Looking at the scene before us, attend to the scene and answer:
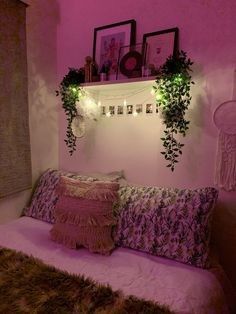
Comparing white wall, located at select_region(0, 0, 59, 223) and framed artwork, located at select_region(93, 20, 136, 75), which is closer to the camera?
framed artwork, located at select_region(93, 20, 136, 75)

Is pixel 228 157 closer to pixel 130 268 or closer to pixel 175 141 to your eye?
pixel 175 141

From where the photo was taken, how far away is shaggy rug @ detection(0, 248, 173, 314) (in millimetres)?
1064

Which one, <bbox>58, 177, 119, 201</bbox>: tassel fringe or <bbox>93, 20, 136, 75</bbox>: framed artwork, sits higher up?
<bbox>93, 20, 136, 75</bbox>: framed artwork

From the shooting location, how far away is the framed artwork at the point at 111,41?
200 cm

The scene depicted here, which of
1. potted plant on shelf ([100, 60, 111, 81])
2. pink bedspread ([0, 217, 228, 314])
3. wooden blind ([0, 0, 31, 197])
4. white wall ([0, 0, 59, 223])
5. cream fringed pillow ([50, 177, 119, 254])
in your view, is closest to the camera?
pink bedspread ([0, 217, 228, 314])

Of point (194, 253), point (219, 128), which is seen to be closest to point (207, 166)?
point (219, 128)

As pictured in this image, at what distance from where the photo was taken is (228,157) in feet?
5.52

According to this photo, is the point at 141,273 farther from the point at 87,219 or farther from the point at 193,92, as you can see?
the point at 193,92

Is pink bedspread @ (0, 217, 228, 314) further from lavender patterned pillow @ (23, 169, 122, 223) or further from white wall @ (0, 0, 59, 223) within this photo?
white wall @ (0, 0, 59, 223)

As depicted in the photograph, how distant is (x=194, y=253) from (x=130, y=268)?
39cm

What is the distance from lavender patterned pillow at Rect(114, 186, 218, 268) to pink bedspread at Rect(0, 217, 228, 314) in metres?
0.06

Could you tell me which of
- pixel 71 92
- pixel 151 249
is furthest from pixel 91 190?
pixel 71 92

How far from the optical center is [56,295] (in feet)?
3.76

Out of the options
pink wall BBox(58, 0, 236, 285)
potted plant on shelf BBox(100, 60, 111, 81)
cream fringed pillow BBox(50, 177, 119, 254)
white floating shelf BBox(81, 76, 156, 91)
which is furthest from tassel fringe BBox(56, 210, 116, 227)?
potted plant on shelf BBox(100, 60, 111, 81)
